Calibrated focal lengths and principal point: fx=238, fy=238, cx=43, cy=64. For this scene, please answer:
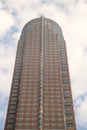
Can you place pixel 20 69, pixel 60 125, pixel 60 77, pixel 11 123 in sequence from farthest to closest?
pixel 20 69
pixel 60 77
pixel 11 123
pixel 60 125

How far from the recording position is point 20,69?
19562 centimetres

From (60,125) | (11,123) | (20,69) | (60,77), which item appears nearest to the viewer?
(60,125)

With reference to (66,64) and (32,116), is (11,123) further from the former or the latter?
(66,64)

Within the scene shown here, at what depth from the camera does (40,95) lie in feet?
549

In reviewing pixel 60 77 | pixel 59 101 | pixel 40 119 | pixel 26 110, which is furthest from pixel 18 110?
pixel 60 77

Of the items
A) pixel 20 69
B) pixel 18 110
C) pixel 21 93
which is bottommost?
pixel 18 110

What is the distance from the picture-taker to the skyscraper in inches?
6058

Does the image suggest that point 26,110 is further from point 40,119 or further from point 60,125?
point 60,125

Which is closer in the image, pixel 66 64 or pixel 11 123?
pixel 11 123

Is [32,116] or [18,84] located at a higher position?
[18,84]

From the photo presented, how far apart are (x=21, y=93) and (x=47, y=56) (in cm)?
4326

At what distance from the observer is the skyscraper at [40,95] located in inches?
6058

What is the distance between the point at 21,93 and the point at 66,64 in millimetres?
50260

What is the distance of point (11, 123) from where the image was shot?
16225cm
